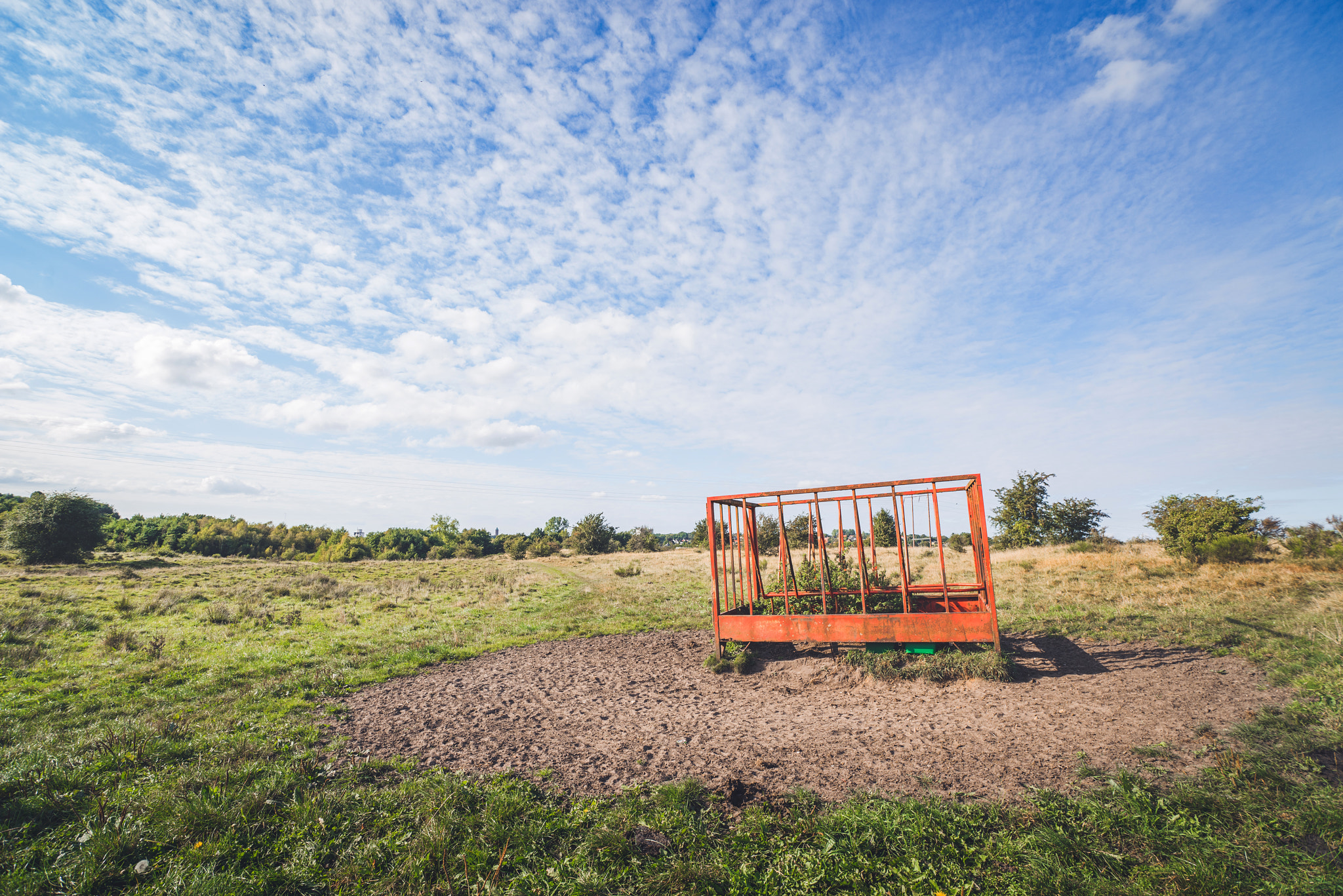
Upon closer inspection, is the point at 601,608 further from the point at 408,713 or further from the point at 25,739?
the point at 25,739

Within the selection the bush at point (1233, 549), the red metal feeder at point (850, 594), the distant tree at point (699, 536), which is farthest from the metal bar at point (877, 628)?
the distant tree at point (699, 536)

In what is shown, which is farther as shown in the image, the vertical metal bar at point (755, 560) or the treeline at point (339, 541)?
the treeline at point (339, 541)

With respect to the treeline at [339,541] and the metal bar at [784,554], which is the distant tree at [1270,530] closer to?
the metal bar at [784,554]

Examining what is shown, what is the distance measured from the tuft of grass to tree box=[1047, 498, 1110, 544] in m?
38.2

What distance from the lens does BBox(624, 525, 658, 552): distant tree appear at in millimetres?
66875

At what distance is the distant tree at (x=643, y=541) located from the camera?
66.9 m

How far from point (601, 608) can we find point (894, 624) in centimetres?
1148

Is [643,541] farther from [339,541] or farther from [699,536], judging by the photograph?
[339,541]

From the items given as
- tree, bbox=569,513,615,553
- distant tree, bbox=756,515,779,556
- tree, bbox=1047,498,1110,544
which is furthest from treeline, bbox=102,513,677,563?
tree, bbox=1047,498,1110,544

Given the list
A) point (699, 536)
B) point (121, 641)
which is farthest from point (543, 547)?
point (121, 641)

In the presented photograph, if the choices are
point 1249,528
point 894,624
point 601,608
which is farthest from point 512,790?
point 1249,528

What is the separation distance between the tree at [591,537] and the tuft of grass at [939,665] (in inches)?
2132

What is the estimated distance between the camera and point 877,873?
3.69 meters

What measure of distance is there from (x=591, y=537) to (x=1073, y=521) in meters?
46.9
